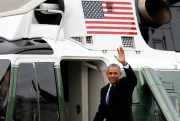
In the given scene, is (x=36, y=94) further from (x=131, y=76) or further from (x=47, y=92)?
(x=131, y=76)

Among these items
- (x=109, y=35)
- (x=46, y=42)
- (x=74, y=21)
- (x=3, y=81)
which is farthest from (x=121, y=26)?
(x=3, y=81)

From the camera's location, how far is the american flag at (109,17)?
7.21 meters

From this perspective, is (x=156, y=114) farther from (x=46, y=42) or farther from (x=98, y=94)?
(x=46, y=42)

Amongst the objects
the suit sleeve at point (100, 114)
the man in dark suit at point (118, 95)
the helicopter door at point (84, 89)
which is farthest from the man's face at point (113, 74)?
the helicopter door at point (84, 89)

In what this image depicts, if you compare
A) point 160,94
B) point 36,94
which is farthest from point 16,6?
point 160,94

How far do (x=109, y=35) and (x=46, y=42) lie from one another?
43.1 inches

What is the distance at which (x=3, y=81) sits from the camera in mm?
6039

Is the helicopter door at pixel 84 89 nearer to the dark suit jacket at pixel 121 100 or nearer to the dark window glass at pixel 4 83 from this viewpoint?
the dark suit jacket at pixel 121 100

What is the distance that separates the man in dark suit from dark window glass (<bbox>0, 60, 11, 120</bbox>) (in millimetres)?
1238

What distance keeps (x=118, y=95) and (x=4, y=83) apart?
→ 144 centimetres

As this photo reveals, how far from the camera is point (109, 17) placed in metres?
7.33

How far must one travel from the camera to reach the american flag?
23.7 ft

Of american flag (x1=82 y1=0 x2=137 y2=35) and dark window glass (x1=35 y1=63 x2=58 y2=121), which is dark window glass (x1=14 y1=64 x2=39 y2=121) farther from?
american flag (x1=82 y1=0 x2=137 y2=35)

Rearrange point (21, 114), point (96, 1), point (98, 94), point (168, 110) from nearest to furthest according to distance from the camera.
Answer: point (21, 114) → point (168, 110) → point (98, 94) → point (96, 1)
